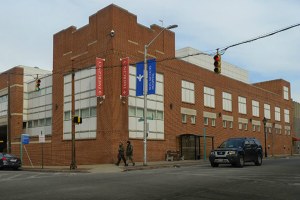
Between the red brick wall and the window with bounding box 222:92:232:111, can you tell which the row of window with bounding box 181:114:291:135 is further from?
the window with bounding box 222:92:232:111

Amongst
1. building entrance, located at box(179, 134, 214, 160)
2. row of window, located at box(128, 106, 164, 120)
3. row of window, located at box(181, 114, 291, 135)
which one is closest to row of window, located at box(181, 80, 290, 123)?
row of window, located at box(181, 114, 291, 135)

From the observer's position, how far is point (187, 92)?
41.6 metres

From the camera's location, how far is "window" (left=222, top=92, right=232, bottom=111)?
4928 centimetres

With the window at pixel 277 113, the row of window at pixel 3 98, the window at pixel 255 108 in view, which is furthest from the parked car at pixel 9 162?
the window at pixel 277 113

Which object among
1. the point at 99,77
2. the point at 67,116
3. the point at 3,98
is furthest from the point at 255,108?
the point at 3,98

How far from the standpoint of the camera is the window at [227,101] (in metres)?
49.3

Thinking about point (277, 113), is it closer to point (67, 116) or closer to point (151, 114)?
point (151, 114)

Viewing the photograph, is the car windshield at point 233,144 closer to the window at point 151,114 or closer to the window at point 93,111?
the window at point 151,114

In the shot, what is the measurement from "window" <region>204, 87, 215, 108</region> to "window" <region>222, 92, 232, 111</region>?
3.01 metres

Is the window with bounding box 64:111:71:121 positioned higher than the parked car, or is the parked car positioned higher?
the window with bounding box 64:111:71:121

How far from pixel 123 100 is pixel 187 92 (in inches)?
445

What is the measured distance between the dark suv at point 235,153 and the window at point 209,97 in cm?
2048

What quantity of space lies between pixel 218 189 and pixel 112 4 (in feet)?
77.7

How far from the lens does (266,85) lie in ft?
224
